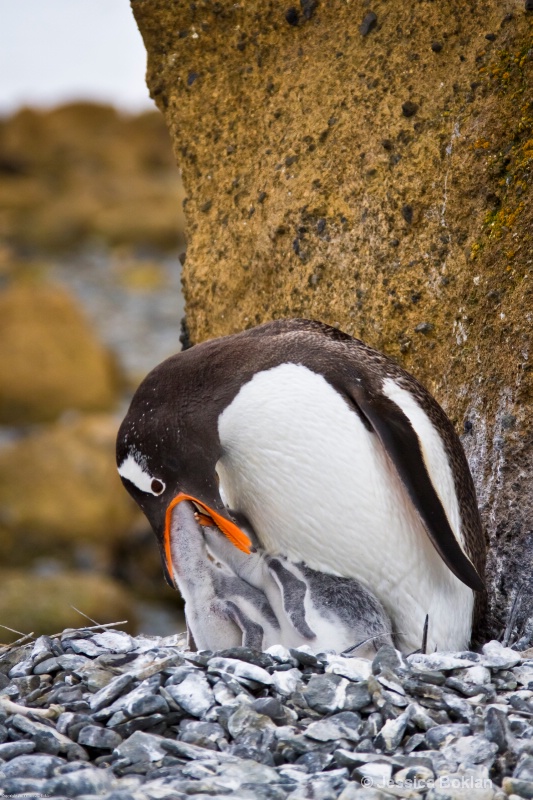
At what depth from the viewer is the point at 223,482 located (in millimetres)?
2857

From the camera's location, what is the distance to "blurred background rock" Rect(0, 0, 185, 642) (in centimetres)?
798

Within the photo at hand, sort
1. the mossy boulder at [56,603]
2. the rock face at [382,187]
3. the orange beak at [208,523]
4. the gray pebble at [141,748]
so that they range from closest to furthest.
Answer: the gray pebble at [141,748], the orange beak at [208,523], the rock face at [382,187], the mossy boulder at [56,603]

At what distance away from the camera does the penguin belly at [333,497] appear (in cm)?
260

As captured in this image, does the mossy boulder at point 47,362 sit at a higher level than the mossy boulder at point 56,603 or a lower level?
higher

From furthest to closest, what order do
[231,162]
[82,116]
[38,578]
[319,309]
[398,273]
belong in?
[82,116] < [38,578] < [231,162] < [319,309] < [398,273]

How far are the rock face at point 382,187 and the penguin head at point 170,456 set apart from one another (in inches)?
27.7

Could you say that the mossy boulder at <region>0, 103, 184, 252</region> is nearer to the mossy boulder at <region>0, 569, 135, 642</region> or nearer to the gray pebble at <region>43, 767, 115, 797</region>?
the mossy boulder at <region>0, 569, 135, 642</region>

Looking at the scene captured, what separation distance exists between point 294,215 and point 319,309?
296 mm

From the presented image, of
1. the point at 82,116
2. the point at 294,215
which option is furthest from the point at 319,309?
the point at 82,116

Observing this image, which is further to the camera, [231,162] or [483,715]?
[231,162]

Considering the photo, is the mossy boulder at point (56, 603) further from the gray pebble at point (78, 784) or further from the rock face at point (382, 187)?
the gray pebble at point (78, 784)

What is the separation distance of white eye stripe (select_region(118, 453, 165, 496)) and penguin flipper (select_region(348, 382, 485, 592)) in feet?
1.82

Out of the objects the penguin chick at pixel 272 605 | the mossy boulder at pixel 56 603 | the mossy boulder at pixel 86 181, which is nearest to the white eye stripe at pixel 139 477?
the penguin chick at pixel 272 605

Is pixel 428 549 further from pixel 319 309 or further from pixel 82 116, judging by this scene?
pixel 82 116
